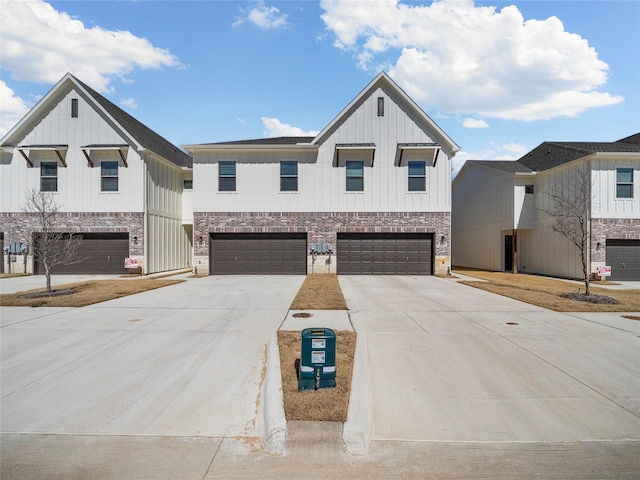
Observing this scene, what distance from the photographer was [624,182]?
1716cm

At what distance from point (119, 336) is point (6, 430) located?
3279mm

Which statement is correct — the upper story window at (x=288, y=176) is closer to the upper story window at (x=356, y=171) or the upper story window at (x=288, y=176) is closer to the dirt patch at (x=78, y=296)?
the upper story window at (x=356, y=171)

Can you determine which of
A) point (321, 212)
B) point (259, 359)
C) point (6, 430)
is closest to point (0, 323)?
point (6, 430)

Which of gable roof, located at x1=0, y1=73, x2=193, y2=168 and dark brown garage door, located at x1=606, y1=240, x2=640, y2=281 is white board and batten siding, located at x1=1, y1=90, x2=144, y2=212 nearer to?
gable roof, located at x1=0, y1=73, x2=193, y2=168

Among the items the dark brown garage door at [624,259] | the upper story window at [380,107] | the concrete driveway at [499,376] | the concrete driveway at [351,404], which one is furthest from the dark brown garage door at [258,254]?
the dark brown garage door at [624,259]

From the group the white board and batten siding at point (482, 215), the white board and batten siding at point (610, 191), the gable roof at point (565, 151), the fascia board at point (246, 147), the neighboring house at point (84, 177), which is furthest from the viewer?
the white board and batten siding at point (482, 215)

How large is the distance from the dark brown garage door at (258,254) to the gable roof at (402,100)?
224 inches

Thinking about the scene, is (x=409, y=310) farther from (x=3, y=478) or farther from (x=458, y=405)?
(x=3, y=478)

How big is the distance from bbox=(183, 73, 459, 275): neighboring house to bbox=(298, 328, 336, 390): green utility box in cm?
1454

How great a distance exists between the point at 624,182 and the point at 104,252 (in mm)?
27223

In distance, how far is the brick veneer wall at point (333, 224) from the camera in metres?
19.0

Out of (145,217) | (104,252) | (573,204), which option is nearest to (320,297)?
(145,217)

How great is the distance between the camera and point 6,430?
3758 mm

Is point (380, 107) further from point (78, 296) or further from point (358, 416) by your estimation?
point (358, 416)
